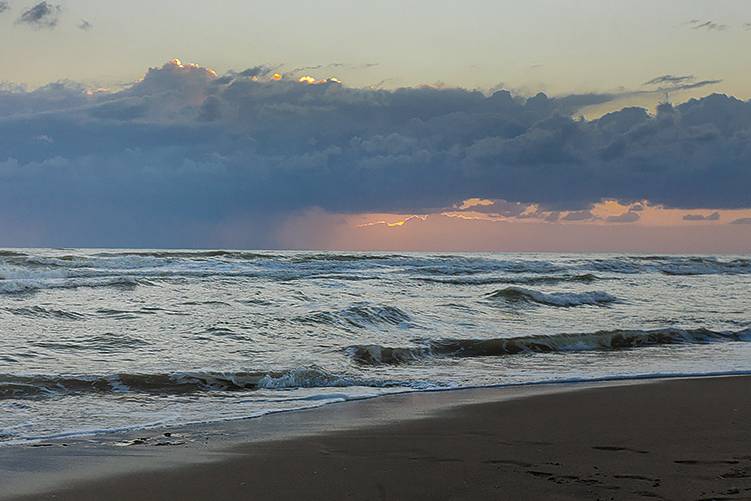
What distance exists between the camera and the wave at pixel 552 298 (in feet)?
68.7

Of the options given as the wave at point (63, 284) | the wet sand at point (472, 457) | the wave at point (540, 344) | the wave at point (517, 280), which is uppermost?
the wave at point (63, 284)

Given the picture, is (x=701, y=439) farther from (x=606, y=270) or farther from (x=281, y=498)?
(x=606, y=270)

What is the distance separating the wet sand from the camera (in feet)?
14.6

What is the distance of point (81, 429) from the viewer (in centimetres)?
629

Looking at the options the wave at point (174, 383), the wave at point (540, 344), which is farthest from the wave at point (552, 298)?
the wave at point (174, 383)

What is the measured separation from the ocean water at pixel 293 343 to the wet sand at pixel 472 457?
49.9 inches

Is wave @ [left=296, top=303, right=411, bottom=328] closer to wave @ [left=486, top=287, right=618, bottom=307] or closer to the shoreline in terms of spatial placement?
the shoreline

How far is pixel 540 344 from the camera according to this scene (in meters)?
12.6

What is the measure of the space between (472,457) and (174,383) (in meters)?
4.15

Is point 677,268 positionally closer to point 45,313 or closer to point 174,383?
point 45,313

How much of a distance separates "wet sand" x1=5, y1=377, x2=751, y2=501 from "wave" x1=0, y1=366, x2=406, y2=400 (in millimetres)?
1342

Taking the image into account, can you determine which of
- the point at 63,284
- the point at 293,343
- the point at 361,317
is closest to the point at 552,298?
the point at 361,317

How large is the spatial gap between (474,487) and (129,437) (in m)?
2.81

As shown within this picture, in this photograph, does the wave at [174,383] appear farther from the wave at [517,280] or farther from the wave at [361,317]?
the wave at [517,280]
